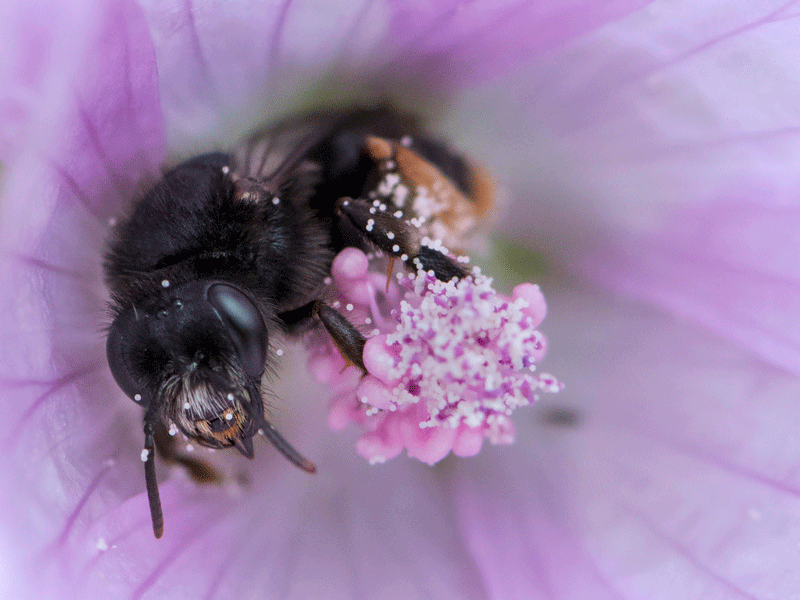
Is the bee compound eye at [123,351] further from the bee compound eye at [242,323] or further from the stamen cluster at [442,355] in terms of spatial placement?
the stamen cluster at [442,355]

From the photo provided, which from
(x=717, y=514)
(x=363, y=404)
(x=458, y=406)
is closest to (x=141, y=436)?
(x=363, y=404)

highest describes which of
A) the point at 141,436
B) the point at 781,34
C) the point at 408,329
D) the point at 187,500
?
the point at 781,34

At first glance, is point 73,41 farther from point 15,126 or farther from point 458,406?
point 458,406

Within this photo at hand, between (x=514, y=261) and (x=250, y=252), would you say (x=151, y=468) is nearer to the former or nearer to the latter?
(x=250, y=252)

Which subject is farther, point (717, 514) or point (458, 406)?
point (717, 514)

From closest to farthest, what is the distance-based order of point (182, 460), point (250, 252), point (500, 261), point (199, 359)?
point (199, 359)
point (250, 252)
point (182, 460)
point (500, 261)

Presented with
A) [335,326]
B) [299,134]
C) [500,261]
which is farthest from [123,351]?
[500,261]

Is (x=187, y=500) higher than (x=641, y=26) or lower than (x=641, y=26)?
lower
